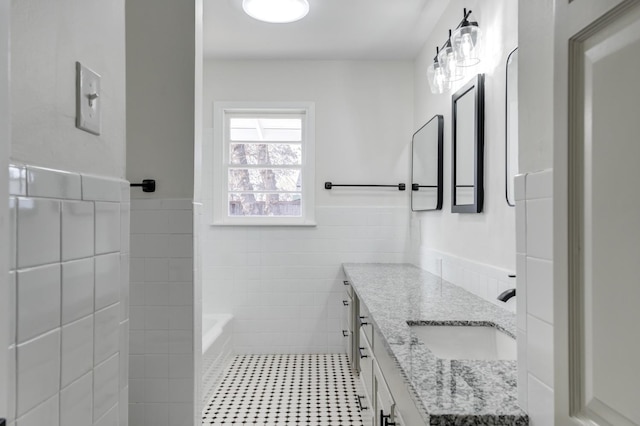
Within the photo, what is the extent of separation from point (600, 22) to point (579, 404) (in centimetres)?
51

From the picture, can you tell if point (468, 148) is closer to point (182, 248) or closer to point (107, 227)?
point (182, 248)

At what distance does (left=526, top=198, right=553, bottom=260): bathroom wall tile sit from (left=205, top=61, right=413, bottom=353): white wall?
288 centimetres

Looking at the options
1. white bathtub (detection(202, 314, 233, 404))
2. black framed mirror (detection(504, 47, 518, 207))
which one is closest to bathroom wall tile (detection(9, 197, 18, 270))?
black framed mirror (detection(504, 47, 518, 207))

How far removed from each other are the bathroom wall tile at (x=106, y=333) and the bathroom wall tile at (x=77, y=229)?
129 mm

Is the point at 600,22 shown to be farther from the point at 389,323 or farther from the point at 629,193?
the point at 389,323

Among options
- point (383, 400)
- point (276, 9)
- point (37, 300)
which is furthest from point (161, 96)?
point (383, 400)

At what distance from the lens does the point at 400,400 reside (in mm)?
1233

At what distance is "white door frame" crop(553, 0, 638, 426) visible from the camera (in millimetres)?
594

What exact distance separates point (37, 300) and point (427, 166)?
2822 mm

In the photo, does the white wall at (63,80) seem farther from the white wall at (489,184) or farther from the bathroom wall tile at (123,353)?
the white wall at (489,184)

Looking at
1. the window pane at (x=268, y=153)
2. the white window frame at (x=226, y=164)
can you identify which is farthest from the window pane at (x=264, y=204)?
the window pane at (x=268, y=153)

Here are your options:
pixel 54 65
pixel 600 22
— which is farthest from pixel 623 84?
pixel 54 65

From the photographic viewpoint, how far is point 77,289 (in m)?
0.71

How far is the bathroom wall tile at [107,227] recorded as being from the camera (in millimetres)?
776
